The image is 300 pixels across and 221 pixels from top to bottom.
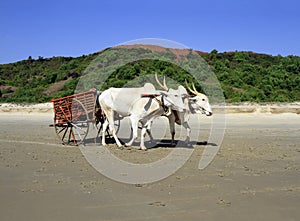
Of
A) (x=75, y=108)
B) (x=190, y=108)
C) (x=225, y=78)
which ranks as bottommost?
(x=190, y=108)

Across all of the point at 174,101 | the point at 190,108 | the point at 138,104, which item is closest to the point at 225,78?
the point at 190,108

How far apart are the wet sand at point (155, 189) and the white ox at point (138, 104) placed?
1.36 metres

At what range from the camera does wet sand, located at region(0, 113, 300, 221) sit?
5.67 metres

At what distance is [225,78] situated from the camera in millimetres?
43688

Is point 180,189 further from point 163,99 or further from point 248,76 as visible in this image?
point 248,76

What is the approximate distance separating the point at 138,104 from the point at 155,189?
6.00m

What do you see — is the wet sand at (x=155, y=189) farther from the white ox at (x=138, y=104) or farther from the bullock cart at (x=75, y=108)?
the bullock cart at (x=75, y=108)

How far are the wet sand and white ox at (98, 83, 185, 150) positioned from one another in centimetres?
136

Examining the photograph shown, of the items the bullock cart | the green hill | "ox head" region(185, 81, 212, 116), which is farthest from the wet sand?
the green hill

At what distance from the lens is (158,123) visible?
21.5m

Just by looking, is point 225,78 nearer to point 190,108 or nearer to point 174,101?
point 190,108

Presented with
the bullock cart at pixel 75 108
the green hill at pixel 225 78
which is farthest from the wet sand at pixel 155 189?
the green hill at pixel 225 78

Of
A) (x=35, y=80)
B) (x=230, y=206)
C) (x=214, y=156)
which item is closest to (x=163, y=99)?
(x=214, y=156)

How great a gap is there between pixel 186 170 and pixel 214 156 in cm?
206
